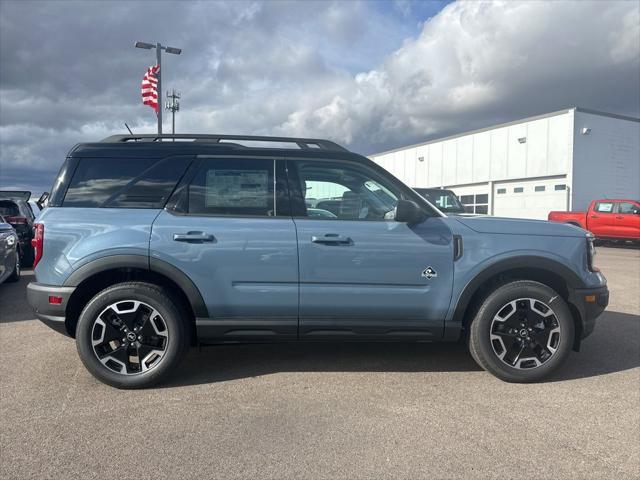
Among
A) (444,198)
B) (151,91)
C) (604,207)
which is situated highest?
(151,91)

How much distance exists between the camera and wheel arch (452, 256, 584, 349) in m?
3.71

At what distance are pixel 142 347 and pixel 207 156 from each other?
1571mm

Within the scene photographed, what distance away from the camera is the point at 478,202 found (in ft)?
90.6

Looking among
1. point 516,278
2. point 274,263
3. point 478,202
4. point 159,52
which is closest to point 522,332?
point 516,278

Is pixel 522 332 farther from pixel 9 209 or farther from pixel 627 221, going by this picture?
pixel 627 221

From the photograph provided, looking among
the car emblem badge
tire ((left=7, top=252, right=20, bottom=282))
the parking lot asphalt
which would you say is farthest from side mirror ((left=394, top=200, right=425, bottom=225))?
tire ((left=7, top=252, right=20, bottom=282))

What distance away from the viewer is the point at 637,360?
438 centimetres

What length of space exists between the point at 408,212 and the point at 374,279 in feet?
1.88

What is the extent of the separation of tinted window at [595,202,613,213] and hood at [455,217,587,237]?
15.5m

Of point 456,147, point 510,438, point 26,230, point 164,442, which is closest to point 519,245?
point 510,438

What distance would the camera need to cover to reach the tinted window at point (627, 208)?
16.4 m

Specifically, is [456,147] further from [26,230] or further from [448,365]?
[448,365]

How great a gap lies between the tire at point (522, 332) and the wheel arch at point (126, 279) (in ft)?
7.24

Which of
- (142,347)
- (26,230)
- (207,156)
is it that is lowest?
(142,347)
